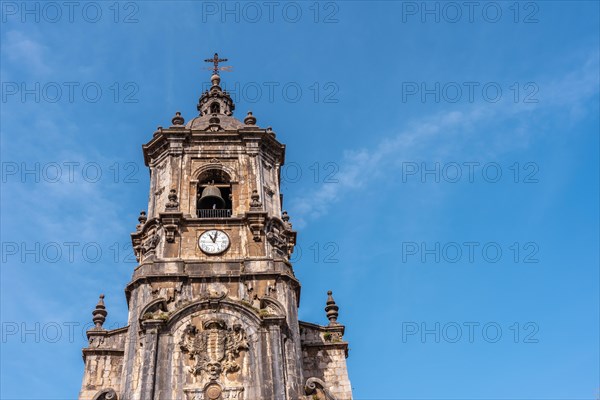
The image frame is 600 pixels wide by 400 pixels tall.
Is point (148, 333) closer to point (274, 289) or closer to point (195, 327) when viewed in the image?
point (195, 327)

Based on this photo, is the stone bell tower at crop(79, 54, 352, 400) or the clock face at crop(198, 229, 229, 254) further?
the clock face at crop(198, 229, 229, 254)

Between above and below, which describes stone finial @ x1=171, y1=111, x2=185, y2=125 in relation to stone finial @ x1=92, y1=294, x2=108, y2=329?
above

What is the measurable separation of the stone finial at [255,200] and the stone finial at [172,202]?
2627 mm

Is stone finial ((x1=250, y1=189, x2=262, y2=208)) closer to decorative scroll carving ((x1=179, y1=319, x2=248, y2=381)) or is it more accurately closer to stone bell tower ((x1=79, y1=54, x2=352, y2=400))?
stone bell tower ((x1=79, y1=54, x2=352, y2=400))

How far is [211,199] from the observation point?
29438 mm

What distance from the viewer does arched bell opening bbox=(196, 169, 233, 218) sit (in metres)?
28.7

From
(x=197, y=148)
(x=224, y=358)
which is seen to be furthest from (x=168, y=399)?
(x=197, y=148)

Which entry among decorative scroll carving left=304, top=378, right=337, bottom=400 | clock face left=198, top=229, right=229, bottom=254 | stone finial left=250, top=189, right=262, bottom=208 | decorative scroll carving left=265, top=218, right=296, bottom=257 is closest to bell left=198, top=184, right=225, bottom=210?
stone finial left=250, top=189, right=262, bottom=208

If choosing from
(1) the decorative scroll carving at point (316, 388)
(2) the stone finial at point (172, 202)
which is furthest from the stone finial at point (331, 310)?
(2) the stone finial at point (172, 202)

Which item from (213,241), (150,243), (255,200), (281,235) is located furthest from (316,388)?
(150,243)

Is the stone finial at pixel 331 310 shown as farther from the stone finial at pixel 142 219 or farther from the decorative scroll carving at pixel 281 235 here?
the stone finial at pixel 142 219

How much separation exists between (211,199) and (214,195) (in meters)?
0.59

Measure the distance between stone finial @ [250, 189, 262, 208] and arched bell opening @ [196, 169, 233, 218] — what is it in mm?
1027

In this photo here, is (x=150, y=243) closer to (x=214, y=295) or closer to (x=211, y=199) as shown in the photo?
(x=211, y=199)
